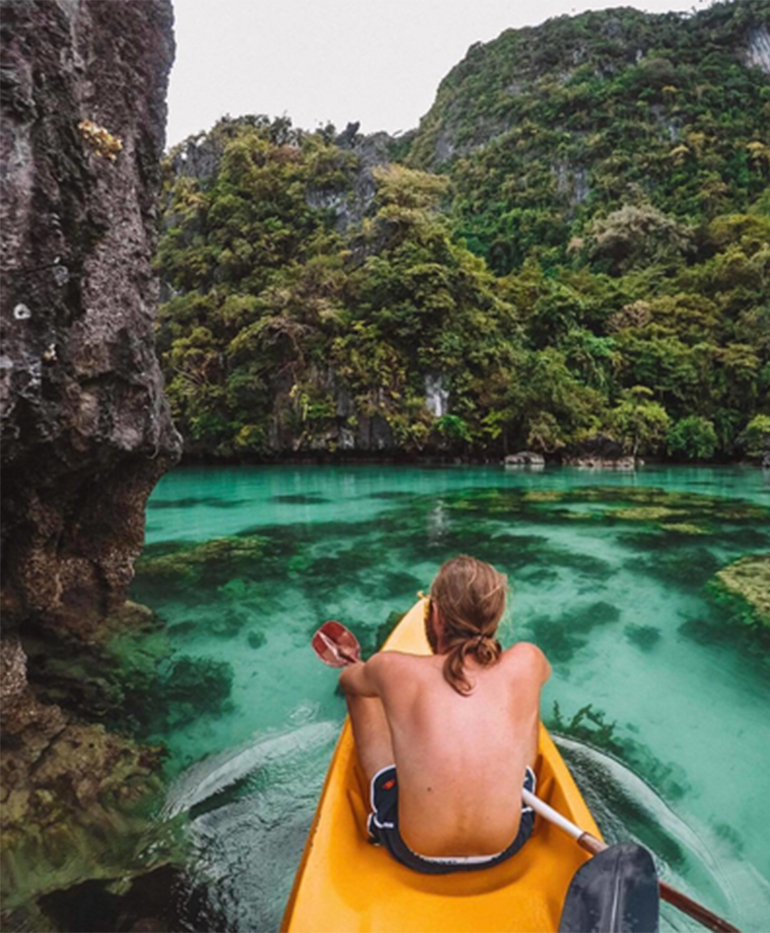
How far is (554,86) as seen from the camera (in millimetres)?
39969

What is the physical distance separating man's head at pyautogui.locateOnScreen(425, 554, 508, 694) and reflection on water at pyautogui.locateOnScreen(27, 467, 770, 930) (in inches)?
54.1

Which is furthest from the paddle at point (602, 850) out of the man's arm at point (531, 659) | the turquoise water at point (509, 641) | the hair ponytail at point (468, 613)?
the turquoise water at point (509, 641)

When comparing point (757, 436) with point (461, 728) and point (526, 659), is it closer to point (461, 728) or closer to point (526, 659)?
point (526, 659)

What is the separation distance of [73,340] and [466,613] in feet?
8.66

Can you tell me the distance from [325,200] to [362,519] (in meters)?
19.7

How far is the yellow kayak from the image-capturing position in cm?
147

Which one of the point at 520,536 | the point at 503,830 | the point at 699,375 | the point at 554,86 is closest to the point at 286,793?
the point at 503,830

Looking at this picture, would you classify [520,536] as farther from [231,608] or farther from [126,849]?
[126,849]

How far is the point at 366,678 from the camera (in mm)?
1711

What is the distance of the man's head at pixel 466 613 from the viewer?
4.79 ft

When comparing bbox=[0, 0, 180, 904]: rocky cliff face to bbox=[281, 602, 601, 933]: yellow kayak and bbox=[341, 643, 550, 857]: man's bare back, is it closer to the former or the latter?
bbox=[281, 602, 601, 933]: yellow kayak

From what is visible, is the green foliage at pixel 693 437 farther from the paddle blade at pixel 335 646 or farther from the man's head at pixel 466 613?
the man's head at pixel 466 613

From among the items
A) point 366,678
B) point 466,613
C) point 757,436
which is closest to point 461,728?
point 466,613

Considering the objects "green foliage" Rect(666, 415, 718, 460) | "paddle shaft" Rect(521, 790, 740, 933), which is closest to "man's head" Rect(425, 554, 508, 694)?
"paddle shaft" Rect(521, 790, 740, 933)
